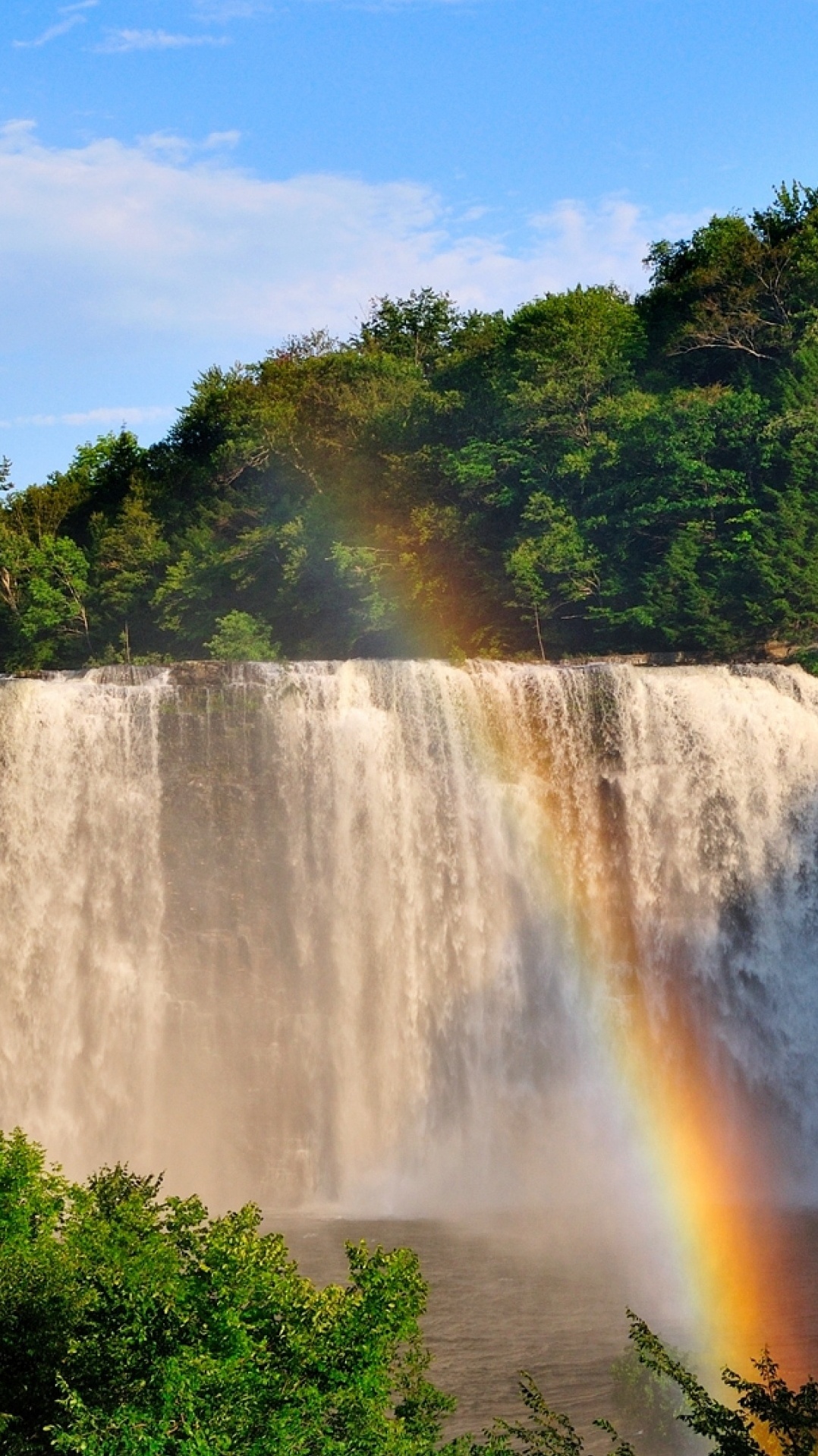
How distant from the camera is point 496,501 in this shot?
2051 inches

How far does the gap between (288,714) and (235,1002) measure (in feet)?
18.3

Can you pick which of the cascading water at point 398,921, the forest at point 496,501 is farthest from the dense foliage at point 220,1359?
the forest at point 496,501

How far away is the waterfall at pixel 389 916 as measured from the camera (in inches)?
1236

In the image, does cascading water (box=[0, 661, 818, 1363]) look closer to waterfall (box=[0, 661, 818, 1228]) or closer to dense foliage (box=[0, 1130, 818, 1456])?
waterfall (box=[0, 661, 818, 1228])

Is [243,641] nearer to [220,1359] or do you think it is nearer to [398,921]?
[398,921]

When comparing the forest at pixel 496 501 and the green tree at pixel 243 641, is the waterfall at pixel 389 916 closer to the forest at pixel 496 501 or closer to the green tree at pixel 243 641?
the forest at pixel 496 501

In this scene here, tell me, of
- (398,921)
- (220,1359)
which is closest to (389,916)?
(398,921)

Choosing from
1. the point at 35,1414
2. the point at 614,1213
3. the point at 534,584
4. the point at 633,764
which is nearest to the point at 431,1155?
the point at 614,1213

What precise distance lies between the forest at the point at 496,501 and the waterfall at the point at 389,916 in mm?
10363

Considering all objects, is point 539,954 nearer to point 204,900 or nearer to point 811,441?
point 204,900

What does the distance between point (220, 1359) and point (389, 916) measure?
18836 mm

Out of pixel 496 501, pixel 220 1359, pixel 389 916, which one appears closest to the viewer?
pixel 220 1359

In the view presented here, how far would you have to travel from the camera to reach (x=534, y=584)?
49.8 metres

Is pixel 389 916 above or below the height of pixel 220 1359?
above
